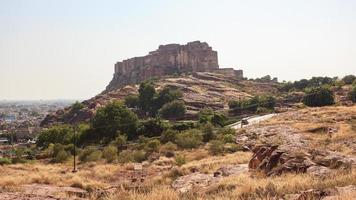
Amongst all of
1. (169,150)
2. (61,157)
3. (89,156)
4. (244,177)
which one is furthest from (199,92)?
(244,177)

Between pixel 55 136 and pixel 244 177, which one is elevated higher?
pixel 244 177

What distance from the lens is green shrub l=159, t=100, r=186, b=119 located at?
8131 centimetres

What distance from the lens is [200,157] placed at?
113 ft

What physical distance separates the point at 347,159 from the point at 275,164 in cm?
281

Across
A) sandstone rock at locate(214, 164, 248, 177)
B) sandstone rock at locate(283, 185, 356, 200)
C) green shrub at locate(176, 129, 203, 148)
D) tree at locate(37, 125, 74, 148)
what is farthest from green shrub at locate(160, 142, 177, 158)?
sandstone rock at locate(283, 185, 356, 200)

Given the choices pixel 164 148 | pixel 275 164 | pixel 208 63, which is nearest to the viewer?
pixel 275 164

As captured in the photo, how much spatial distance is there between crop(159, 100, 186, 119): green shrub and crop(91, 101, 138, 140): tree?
62.2ft

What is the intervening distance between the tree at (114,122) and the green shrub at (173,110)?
1895cm

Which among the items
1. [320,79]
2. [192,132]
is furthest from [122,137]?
[320,79]

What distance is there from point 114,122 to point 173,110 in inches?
907

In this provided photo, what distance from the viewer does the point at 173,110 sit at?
81688 mm

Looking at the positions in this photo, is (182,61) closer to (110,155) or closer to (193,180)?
(110,155)

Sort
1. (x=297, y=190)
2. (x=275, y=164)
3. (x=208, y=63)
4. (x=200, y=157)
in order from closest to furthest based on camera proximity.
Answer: (x=297, y=190)
(x=275, y=164)
(x=200, y=157)
(x=208, y=63)

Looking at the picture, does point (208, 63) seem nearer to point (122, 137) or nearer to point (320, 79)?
point (320, 79)
